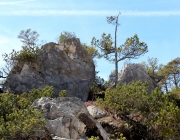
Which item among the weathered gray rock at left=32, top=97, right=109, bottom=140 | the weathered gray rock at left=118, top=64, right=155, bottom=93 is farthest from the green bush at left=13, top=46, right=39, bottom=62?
the weathered gray rock at left=32, top=97, right=109, bottom=140

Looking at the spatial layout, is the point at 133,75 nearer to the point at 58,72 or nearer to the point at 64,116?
the point at 58,72

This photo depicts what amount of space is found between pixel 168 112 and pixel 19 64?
12455 mm

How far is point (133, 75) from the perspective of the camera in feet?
79.1

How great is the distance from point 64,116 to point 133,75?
1399cm

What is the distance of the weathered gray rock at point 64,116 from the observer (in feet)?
33.8

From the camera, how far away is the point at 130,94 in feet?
50.8

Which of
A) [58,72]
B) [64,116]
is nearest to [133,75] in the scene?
[58,72]

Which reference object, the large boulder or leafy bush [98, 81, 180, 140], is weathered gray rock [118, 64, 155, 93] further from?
leafy bush [98, 81, 180, 140]

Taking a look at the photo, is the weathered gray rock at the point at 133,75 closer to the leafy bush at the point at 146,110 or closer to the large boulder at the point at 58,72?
the large boulder at the point at 58,72

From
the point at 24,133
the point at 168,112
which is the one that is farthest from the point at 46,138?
the point at 168,112

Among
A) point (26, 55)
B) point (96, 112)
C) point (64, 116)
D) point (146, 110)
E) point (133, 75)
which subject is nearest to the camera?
point (64, 116)

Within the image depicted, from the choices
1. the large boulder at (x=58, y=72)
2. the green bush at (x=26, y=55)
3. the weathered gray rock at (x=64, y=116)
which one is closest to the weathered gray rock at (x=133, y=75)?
the large boulder at (x=58, y=72)

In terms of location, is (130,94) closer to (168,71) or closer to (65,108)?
(65,108)

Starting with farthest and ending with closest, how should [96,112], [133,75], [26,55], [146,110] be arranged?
[133,75] < [26,55] < [96,112] < [146,110]
